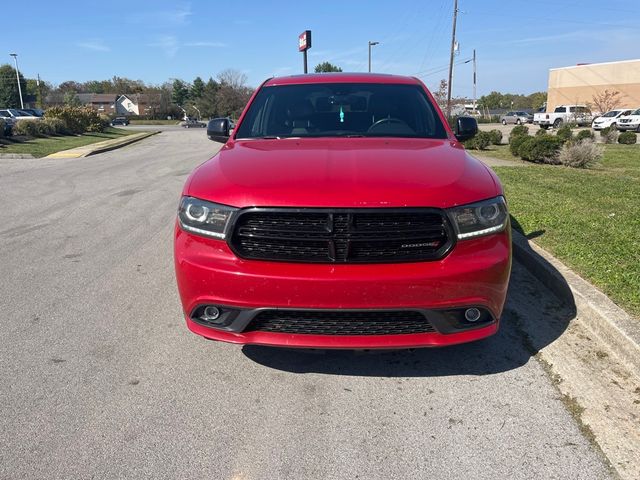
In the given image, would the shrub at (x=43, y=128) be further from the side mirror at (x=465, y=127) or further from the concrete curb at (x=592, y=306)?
the concrete curb at (x=592, y=306)

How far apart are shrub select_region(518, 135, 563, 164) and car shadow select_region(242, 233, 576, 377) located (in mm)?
10573

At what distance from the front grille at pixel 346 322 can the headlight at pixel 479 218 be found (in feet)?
1.72

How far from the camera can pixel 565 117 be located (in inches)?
1572

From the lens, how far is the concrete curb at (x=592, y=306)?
314 centimetres

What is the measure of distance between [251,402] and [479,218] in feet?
5.36

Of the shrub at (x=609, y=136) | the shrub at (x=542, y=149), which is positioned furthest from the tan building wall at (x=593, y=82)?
the shrub at (x=542, y=149)

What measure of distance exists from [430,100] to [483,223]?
6.88 ft

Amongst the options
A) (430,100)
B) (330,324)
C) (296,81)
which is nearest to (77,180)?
(296,81)

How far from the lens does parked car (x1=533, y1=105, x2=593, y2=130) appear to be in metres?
40.0

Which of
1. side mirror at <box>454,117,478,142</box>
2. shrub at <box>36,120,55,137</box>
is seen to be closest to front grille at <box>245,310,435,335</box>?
side mirror at <box>454,117,478,142</box>

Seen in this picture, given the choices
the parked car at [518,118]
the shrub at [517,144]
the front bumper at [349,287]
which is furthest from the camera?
the parked car at [518,118]

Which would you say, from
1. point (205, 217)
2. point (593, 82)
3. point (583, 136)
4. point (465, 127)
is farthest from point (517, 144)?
point (593, 82)

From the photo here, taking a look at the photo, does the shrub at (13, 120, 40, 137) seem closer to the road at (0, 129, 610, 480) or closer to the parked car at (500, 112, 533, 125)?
the road at (0, 129, 610, 480)

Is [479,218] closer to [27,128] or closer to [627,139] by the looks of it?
[627,139]
